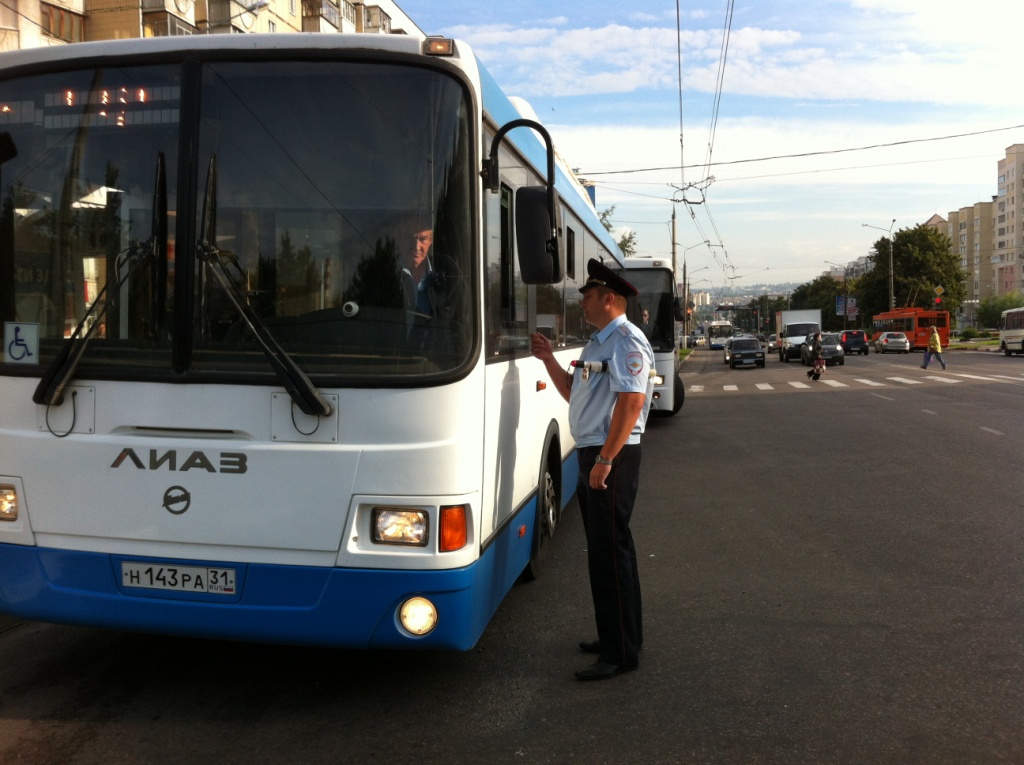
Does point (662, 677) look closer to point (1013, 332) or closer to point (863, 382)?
point (863, 382)

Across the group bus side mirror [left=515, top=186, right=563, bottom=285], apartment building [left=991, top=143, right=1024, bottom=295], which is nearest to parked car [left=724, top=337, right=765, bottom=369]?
bus side mirror [left=515, top=186, right=563, bottom=285]

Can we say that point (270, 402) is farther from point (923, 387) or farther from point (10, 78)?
point (923, 387)

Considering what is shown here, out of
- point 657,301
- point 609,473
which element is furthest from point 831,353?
point 609,473

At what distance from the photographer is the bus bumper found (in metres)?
3.80

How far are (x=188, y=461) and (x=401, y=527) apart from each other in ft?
2.87

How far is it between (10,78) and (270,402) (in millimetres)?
1814

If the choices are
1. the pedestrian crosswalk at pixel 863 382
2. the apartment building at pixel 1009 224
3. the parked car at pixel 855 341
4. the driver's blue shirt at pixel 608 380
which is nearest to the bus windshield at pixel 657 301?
the pedestrian crosswalk at pixel 863 382

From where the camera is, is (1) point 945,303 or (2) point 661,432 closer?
(2) point 661,432

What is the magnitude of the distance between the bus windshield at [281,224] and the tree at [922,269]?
9633cm

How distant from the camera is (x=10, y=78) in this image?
414 cm

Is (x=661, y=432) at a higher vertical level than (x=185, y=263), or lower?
lower

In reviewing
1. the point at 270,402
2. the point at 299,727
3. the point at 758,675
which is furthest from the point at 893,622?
the point at 270,402

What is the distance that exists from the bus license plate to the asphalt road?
1.83ft

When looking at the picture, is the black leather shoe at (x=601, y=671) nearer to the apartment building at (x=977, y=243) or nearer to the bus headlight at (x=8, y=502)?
the bus headlight at (x=8, y=502)
